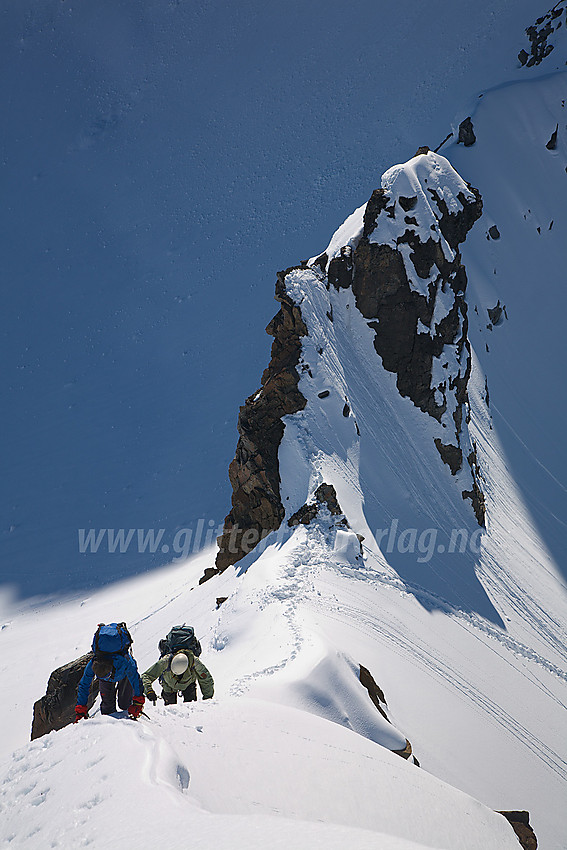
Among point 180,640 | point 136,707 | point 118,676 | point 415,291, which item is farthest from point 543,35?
point 136,707

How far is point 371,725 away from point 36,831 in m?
4.85

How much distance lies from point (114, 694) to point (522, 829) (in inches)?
197

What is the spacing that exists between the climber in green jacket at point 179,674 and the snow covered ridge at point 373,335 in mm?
9971

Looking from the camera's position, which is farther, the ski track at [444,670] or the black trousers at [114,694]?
the ski track at [444,670]

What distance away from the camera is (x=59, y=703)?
37.1ft

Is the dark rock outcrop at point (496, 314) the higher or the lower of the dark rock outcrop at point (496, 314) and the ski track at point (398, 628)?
the higher

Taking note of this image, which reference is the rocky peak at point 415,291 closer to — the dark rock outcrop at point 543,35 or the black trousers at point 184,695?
the black trousers at point 184,695

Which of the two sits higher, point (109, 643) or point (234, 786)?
point (109, 643)

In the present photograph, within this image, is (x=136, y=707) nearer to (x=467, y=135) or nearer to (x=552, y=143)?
(x=467, y=135)

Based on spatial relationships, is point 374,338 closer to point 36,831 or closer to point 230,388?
point 36,831

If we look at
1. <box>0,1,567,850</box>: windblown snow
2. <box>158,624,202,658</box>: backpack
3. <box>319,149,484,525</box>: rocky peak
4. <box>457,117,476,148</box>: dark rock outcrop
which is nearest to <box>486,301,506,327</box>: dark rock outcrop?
<box>0,1,567,850</box>: windblown snow

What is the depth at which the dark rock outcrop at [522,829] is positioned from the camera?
6.54m

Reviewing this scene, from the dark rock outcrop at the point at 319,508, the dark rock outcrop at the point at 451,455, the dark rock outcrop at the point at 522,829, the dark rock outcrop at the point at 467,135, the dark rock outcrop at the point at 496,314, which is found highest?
the dark rock outcrop at the point at 467,135

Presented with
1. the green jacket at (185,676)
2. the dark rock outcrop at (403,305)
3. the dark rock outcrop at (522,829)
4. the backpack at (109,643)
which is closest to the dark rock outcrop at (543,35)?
the dark rock outcrop at (403,305)
